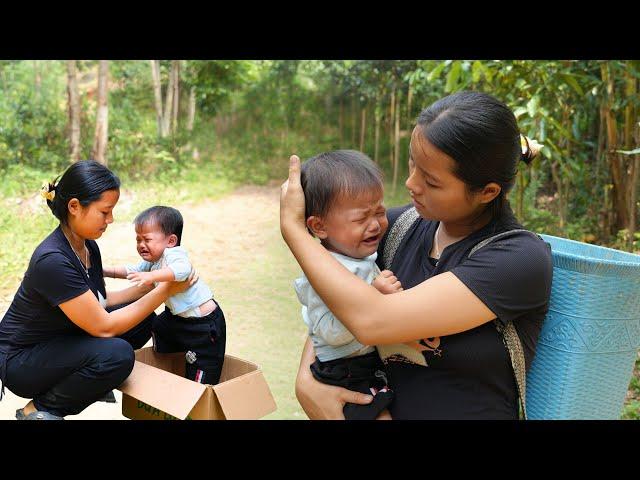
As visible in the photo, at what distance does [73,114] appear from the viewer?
8.62 meters

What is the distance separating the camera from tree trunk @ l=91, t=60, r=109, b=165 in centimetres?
854

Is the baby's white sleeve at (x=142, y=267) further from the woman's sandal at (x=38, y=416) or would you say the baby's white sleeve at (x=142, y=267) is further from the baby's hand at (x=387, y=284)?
the baby's hand at (x=387, y=284)

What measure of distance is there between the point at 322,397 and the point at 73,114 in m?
7.76

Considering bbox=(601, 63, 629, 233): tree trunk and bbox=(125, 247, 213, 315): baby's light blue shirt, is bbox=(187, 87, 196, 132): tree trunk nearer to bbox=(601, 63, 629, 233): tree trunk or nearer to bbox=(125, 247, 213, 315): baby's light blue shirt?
bbox=(601, 63, 629, 233): tree trunk

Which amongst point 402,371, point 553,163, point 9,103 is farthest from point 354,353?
point 9,103

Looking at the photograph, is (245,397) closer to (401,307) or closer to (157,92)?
(401,307)

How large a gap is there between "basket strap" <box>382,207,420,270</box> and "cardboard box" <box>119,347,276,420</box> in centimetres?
77

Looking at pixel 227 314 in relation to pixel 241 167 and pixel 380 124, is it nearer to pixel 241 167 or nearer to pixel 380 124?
pixel 241 167

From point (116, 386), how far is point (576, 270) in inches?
70.9

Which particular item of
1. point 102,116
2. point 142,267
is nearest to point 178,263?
point 142,267

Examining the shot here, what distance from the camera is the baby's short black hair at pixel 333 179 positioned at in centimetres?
189

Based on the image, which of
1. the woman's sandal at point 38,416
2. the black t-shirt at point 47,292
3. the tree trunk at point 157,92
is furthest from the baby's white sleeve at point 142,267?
the tree trunk at point 157,92

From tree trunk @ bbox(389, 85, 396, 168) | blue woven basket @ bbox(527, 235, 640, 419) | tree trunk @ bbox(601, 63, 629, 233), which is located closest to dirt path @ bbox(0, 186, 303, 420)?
tree trunk @ bbox(389, 85, 396, 168)

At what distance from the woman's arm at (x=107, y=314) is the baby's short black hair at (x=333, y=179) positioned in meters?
0.87
